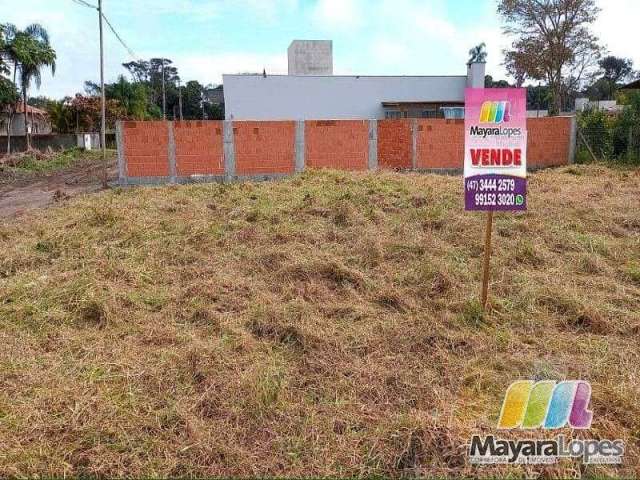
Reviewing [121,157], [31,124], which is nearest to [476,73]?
[121,157]

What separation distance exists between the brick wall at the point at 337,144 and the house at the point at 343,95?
17250 mm

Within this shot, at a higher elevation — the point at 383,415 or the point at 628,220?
the point at 628,220

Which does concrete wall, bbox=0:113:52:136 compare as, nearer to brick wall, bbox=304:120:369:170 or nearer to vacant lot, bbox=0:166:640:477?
brick wall, bbox=304:120:369:170

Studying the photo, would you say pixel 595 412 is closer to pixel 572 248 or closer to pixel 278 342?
pixel 278 342

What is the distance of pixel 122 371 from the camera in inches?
134

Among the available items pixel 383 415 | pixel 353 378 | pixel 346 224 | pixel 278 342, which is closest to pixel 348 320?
pixel 278 342

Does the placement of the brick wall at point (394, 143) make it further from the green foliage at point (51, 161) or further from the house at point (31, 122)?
the house at point (31, 122)

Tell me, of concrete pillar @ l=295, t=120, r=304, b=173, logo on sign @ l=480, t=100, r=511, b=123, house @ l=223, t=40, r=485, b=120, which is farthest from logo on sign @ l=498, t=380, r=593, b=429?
house @ l=223, t=40, r=485, b=120

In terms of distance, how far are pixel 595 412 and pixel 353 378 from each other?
1416mm

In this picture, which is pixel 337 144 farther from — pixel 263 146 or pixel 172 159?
pixel 172 159

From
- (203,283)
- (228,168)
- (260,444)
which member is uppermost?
(228,168)

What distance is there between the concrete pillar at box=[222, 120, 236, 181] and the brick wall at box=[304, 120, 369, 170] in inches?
75.3

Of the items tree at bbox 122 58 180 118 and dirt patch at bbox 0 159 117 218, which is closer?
dirt patch at bbox 0 159 117 218

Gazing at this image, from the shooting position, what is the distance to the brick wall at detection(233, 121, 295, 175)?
42.9 ft
